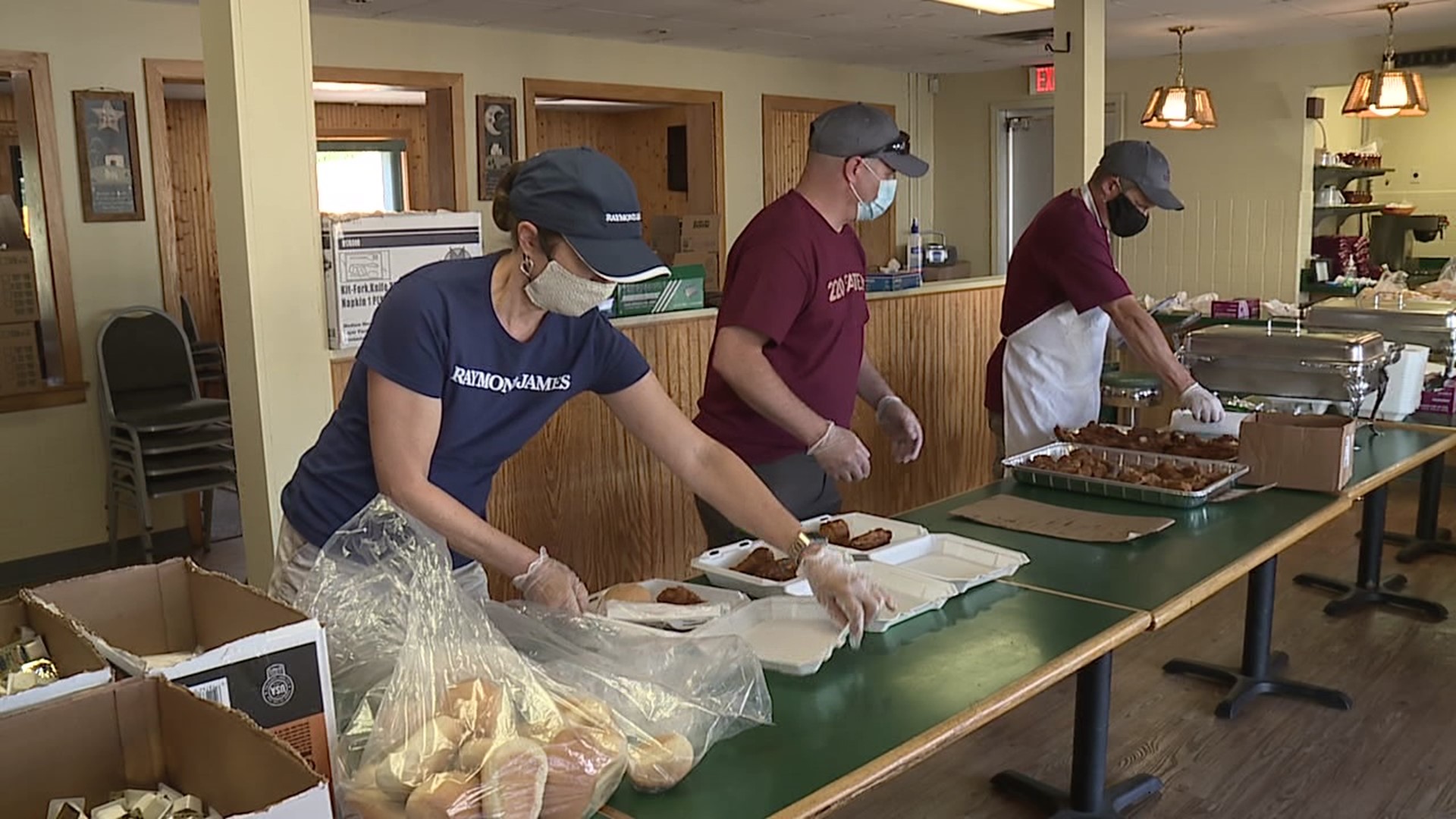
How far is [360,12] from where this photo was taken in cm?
584

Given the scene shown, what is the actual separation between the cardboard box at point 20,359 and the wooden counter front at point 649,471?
2729 mm

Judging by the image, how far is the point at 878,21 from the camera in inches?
257

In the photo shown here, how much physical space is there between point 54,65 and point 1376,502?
528 cm

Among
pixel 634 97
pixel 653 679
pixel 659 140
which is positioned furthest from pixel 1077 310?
pixel 659 140

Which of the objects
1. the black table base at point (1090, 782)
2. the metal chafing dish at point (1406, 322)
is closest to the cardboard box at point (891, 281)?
the metal chafing dish at point (1406, 322)

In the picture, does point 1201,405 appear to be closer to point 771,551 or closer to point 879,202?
point 879,202

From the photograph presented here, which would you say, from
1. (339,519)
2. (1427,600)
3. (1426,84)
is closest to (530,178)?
(339,519)

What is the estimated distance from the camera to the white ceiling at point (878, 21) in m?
5.85

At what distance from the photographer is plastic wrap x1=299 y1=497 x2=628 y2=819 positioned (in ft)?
4.09

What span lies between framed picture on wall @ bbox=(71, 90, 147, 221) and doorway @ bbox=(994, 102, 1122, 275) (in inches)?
231

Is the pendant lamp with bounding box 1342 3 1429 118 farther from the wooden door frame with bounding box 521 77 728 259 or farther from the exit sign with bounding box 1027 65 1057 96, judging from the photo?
the wooden door frame with bounding box 521 77 728 259

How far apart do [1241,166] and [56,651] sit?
7905mm

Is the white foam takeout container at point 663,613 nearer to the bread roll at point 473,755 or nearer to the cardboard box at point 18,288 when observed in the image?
the bread roll at point 473,755

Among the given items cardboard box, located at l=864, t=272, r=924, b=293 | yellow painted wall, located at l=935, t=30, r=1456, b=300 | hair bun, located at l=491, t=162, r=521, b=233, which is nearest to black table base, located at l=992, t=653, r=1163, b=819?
hair bun, located at l=491, t=162, r=521, b=233
